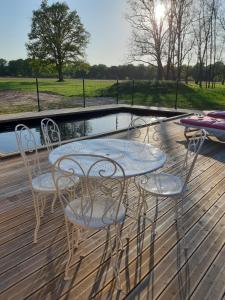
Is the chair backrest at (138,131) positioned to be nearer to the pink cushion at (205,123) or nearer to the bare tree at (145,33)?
the pink cushion at (205,123)

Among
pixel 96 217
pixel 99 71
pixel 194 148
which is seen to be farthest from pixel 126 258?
pixel 99 71

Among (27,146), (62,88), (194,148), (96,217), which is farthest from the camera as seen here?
(62,88)

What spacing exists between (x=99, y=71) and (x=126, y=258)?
102 ft

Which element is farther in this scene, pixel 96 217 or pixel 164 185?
pixel 164 185

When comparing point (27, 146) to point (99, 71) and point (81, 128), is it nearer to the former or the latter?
point (81, 128)

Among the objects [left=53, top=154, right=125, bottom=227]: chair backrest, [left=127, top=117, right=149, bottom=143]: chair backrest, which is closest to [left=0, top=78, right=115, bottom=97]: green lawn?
[left=127, top=117, right=149, bottom=143]: chair backrest

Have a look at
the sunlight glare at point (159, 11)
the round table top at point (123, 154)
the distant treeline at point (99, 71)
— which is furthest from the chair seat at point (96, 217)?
the distant treeline at point (99, 71)

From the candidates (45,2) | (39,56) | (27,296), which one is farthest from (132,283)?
(45,2)

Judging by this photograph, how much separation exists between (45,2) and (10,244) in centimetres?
2685

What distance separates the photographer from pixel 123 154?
212 centimetres

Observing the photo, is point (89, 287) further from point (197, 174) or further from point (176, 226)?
point (197, 174)

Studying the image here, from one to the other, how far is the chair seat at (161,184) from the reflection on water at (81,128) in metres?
4.44

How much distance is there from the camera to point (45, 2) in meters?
24.1

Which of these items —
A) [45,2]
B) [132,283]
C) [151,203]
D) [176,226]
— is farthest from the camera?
[45,2]
